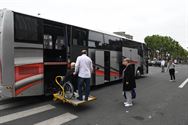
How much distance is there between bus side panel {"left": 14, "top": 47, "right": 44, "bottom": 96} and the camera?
676 centimetres

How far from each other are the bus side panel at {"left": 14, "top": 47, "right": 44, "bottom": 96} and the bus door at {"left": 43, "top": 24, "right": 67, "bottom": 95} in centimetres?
36

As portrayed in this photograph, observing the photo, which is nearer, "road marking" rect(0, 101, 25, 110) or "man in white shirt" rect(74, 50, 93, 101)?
"man in white shirt" rect(74, 50, 93, 101)

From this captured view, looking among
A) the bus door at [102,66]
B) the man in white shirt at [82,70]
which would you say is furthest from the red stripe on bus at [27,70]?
the bus door at [102,66]

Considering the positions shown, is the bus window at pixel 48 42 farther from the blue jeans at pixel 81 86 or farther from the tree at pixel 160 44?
the tree at pixel 160 44

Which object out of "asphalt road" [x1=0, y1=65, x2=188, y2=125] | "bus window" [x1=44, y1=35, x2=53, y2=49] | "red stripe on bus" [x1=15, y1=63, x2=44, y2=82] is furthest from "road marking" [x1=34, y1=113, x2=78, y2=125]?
"bus window" [x1=44, y1=35, x2=53, y2=49]

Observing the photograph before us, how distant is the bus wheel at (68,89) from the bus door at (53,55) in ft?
3.57

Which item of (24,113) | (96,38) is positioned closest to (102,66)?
(96,38)

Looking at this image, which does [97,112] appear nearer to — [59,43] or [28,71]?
[28,71]

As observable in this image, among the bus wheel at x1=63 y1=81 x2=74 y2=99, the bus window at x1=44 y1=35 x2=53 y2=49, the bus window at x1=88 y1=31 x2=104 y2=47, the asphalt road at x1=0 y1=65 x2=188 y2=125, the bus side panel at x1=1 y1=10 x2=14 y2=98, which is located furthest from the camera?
the bus window at x1=88 y1=31 x2=104 y2=47

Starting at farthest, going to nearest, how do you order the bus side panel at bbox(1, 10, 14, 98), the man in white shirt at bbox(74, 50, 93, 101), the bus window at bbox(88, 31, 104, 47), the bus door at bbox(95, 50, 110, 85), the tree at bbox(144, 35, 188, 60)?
the tree at bbox(144, 35, 188, 60), the bus door at bbox(95, 50, 110, 85), the bus window at bbox(88, 31, 104, 47), the man in white shirt at bbox(74, 50, 93, 101), the bus side panel at bbox(1, 10, 14, 98)

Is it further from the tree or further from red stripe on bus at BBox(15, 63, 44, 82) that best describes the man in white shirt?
the tree

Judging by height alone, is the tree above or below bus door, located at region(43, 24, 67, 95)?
above

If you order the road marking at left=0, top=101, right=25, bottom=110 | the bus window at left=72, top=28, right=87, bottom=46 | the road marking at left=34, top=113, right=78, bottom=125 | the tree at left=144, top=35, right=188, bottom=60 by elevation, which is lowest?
the road marking at left=34, top=113, right=78, bottom=125

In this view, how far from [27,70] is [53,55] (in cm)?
139
